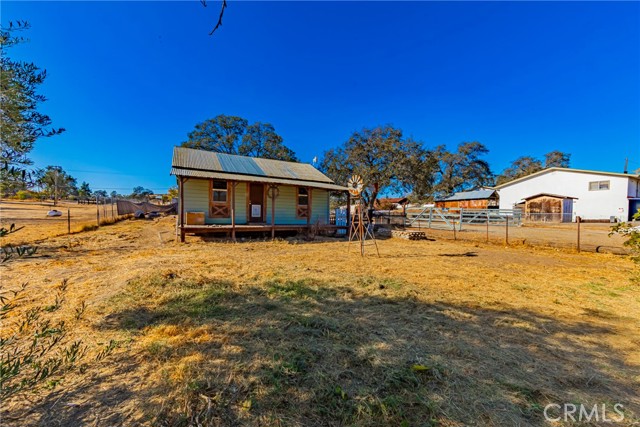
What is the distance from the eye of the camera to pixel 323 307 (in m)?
4.05

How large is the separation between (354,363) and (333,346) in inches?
13.8

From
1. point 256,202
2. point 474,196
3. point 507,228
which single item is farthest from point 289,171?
point 474,196

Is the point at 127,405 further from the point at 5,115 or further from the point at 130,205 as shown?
the point at 130,205

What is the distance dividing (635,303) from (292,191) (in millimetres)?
12101

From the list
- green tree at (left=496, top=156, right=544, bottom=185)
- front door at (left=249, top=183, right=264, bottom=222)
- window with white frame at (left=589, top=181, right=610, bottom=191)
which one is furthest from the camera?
green tree at (left=496, top=156, right=544, bottom=185)

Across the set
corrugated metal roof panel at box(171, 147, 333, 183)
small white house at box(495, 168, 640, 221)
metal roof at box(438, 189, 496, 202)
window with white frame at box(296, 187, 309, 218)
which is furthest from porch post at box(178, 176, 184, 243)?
metal roof at box(438, 189, 496, 202)

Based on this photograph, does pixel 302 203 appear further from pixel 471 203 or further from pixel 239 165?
pixel 471 203

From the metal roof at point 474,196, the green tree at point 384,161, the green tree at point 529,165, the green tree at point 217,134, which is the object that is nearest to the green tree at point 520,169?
the green tree at point 529,165

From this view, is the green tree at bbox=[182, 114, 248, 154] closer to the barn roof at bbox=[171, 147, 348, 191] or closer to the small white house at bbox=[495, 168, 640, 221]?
the barn roof at bbox=[171, 147, 348, 191]

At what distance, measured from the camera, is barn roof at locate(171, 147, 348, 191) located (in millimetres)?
11844

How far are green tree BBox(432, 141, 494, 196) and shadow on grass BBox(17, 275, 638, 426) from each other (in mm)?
43337

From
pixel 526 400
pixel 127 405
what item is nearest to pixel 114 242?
pixel 127 405

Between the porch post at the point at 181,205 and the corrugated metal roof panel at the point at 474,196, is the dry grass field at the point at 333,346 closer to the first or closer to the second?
the porch post at the point at 181,205

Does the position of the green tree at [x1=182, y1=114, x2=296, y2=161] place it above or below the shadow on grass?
above
